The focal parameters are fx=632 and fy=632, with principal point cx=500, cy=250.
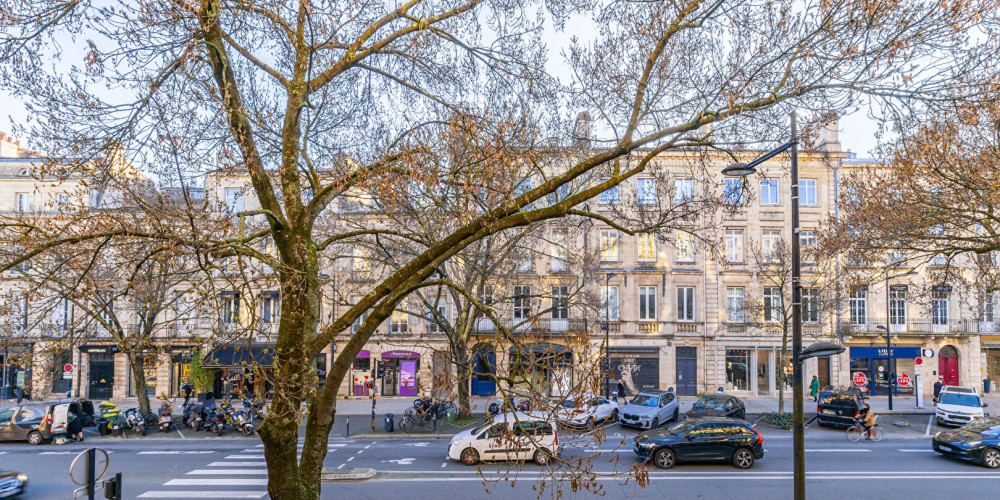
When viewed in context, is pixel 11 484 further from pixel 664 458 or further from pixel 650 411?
pixel 650 411

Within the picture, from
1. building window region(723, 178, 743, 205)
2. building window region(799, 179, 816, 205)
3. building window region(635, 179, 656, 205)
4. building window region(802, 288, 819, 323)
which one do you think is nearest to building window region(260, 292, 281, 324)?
building window region(723, 178, 743, 205)

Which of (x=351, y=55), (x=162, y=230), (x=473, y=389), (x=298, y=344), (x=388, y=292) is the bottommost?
(x=473, y=389)

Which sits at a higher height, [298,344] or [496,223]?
[496,223]

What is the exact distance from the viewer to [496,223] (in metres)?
7.08

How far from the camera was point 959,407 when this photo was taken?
26.8 metres

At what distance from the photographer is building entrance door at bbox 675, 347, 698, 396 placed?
3644cm

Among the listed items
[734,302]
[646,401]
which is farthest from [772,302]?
[646,401]

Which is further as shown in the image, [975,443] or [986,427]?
[986,427]

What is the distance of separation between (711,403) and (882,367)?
1674 centimetres

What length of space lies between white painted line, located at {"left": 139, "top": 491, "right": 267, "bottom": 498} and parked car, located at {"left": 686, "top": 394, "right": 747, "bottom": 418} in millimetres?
17682

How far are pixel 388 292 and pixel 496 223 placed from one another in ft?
5.25

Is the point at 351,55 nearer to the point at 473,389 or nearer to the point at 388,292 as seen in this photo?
the point at 388,292

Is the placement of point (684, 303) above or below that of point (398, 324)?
Result: above

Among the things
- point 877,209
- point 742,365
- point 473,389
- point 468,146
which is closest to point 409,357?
point 473,389
